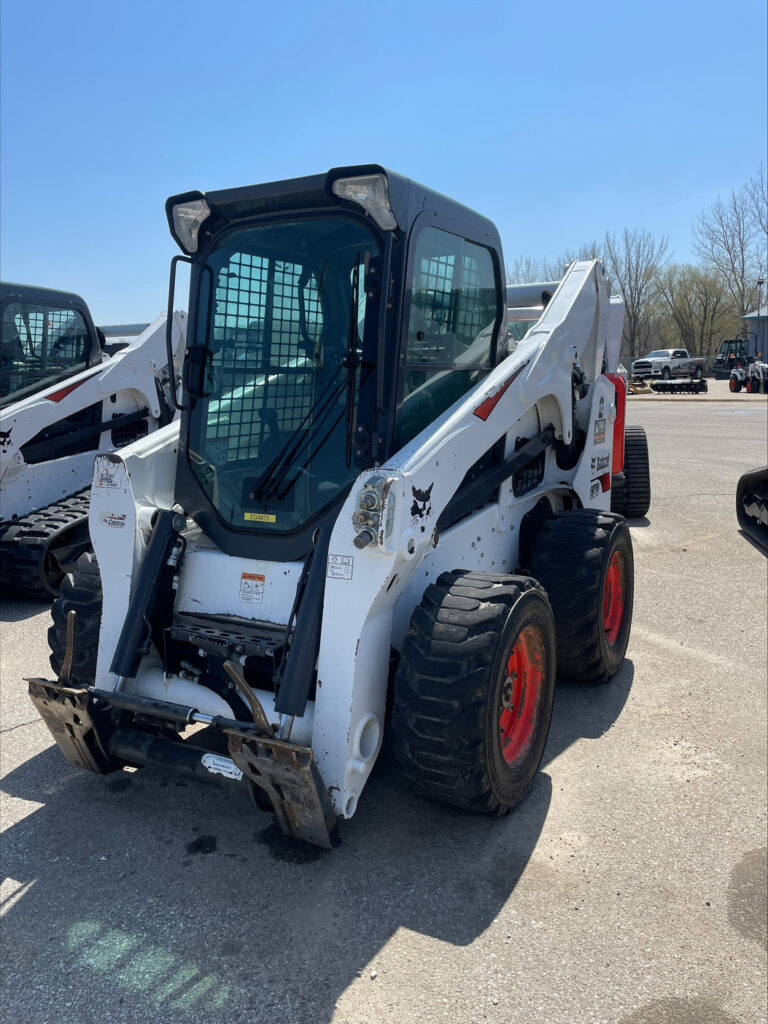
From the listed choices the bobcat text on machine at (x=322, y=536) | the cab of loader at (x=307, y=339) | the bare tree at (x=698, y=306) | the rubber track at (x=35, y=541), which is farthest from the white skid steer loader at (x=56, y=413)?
the bare tree at (x=698, y=306)

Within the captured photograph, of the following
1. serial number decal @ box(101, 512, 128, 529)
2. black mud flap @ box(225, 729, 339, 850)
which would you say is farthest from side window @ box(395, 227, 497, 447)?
black mud flap @ box(225, 729, 339, 850)

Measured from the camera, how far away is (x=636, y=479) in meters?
9.13

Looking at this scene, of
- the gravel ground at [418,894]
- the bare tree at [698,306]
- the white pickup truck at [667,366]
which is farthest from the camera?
the bare tree at [698,306]

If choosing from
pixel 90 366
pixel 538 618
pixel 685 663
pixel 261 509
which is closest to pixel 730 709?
pixel 685 663

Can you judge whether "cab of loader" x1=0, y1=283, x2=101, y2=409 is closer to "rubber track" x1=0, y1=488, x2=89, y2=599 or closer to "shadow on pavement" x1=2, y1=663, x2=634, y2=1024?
"rubber track" x1=0, y1=488, x2=89, y2=599

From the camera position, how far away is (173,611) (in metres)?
3.73

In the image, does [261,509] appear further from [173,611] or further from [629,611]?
[629,611]

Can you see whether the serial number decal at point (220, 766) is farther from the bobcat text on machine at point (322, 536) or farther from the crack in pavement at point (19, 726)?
the crack in pavement at point (19, 726)

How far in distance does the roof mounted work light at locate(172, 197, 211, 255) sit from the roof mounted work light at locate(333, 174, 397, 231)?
770 millimetres

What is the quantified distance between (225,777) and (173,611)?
89 cm

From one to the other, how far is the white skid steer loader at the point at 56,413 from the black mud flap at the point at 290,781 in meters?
4.22

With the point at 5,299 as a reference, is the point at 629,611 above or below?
Answer: below

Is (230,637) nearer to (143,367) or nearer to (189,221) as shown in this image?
(189,221)

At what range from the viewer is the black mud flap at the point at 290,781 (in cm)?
285
